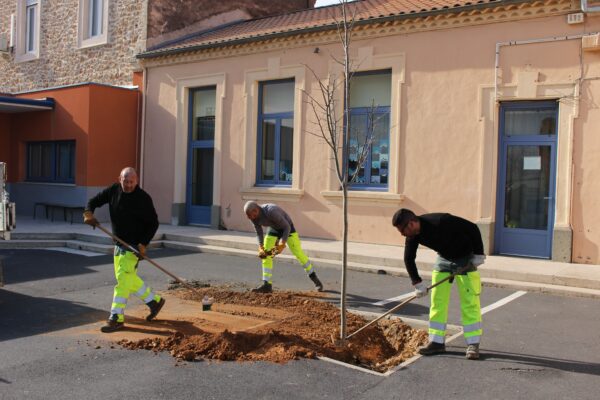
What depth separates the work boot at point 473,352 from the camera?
18.0 feet

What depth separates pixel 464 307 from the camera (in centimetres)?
563

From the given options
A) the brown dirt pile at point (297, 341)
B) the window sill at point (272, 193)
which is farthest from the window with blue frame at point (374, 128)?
the brown dirt pile at point (297, 341)

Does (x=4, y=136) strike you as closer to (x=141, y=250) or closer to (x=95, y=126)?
(x=95, y=126)

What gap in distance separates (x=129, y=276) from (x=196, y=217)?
998 centimetres

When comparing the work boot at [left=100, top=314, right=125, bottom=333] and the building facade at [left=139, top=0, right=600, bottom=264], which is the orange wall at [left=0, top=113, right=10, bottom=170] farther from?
the work boot at [left=100, top=314, right=125, bottom=333]

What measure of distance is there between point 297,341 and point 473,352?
5.54ft

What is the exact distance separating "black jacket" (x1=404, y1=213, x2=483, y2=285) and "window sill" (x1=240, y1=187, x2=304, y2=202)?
8.56 metres

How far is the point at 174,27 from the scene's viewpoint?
18.6 m

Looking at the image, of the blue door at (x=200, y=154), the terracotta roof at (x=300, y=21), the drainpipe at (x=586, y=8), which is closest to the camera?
the drainpipe at (x=586, y=8)

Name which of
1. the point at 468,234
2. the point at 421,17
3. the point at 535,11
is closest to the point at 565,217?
the point at 535,11

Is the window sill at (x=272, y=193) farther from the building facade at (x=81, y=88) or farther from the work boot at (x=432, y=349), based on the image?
the work boot at (x=432, y=349)

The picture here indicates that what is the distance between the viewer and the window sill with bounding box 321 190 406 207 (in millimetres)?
12648

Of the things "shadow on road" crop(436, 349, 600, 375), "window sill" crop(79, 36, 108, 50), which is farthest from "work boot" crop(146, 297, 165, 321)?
"window sill" crop(79, 36, 108, 50)

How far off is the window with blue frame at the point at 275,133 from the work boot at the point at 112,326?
8654 mm
